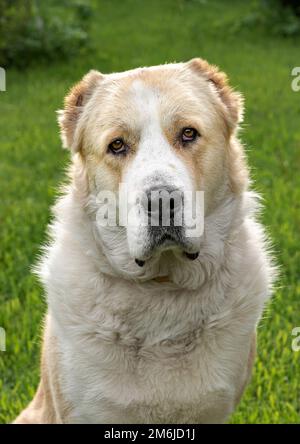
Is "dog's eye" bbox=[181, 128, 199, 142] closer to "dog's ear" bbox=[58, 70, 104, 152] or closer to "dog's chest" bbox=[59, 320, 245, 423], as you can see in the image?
"dog's ear" bbox=[58, 70, 104, 152]

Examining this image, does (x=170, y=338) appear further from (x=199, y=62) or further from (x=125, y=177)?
(x=199, y=62)

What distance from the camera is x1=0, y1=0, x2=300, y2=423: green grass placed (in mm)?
4574

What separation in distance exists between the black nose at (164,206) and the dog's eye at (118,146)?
0.33 m

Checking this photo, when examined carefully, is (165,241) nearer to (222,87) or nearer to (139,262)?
(139,262)

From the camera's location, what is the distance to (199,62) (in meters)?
3.53

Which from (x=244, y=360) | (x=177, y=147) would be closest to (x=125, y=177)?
(x=177, y=147)

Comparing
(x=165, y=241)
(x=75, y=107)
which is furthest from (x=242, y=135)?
(x=165, y=241)

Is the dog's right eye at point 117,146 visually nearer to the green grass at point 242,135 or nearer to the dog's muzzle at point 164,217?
the dog's muzzle at point 164,217

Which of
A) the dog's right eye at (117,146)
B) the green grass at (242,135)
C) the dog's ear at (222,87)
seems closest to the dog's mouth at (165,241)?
the dog's right eye at (117,146)

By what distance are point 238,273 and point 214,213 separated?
306 millimetres

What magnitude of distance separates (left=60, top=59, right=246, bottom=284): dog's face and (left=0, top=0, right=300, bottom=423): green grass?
101 centimetres

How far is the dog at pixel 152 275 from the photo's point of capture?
10.7 feet

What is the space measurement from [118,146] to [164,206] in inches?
15.8

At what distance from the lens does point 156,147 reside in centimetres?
315
